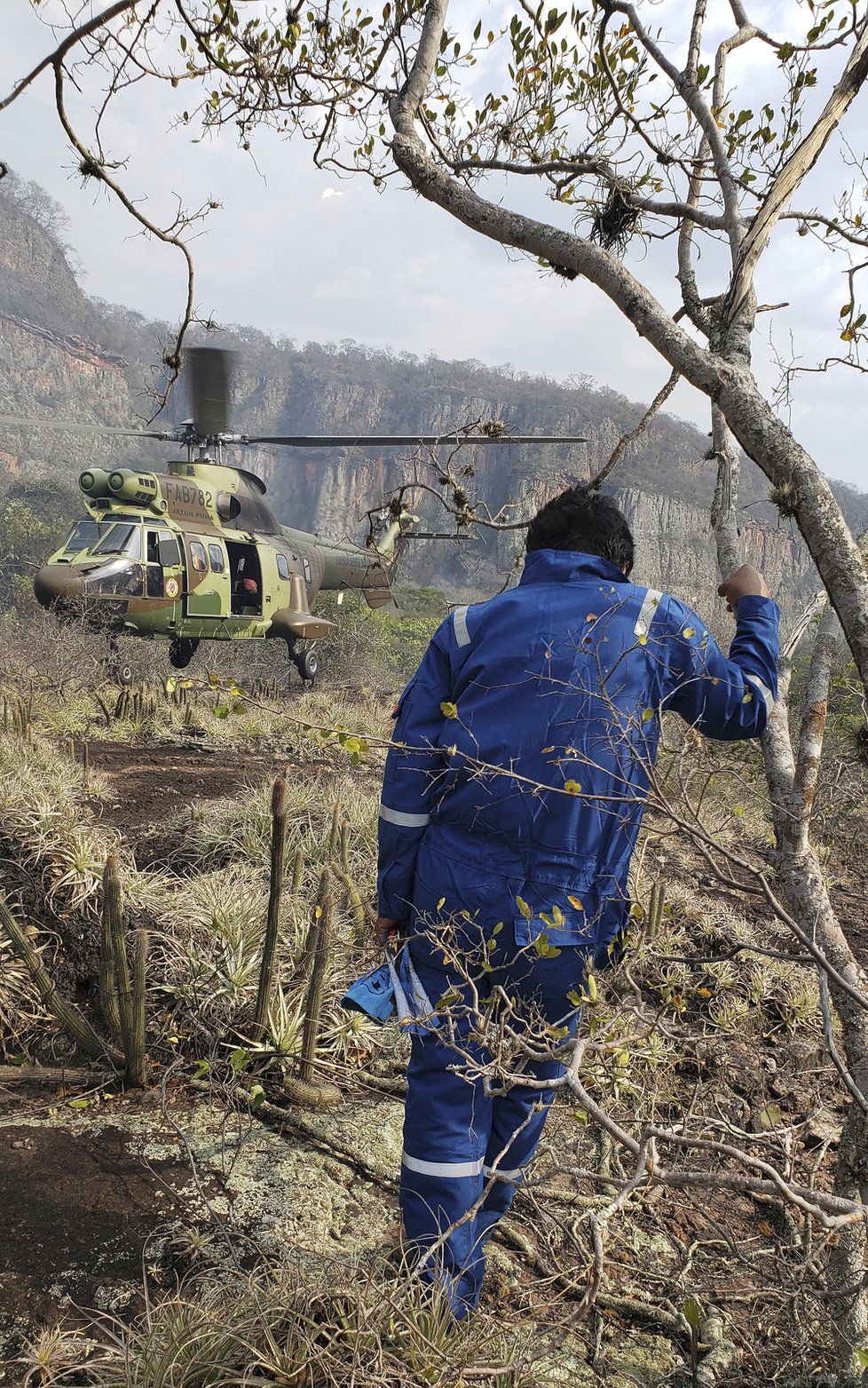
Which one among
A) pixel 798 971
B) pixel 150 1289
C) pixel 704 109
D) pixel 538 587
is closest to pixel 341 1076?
pixel 150 1289

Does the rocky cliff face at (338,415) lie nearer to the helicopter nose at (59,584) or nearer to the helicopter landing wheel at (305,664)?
the helicopter landing wheel at (305,664)

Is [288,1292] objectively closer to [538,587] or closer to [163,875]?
[538,587]

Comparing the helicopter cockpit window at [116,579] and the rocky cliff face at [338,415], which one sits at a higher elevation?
the rocky cliff face at [338,415]

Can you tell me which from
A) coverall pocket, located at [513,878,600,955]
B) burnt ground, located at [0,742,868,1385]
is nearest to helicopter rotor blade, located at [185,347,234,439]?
burnt ground, located at [0,742,868,1385]

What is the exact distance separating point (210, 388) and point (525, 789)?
11.0 m

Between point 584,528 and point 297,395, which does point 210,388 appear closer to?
point 584,528

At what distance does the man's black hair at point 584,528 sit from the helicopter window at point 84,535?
10.3m

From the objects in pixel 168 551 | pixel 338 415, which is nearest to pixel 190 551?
pixel 168 551

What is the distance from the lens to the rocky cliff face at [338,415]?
53.4 m

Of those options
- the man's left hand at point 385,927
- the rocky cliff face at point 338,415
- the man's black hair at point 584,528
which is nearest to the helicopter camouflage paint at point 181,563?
the man's black hair at point 584,528

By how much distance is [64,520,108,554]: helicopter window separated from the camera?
1096cm

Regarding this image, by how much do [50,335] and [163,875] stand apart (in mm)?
70793

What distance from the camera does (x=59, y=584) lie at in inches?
403

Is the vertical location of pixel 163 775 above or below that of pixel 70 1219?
below
